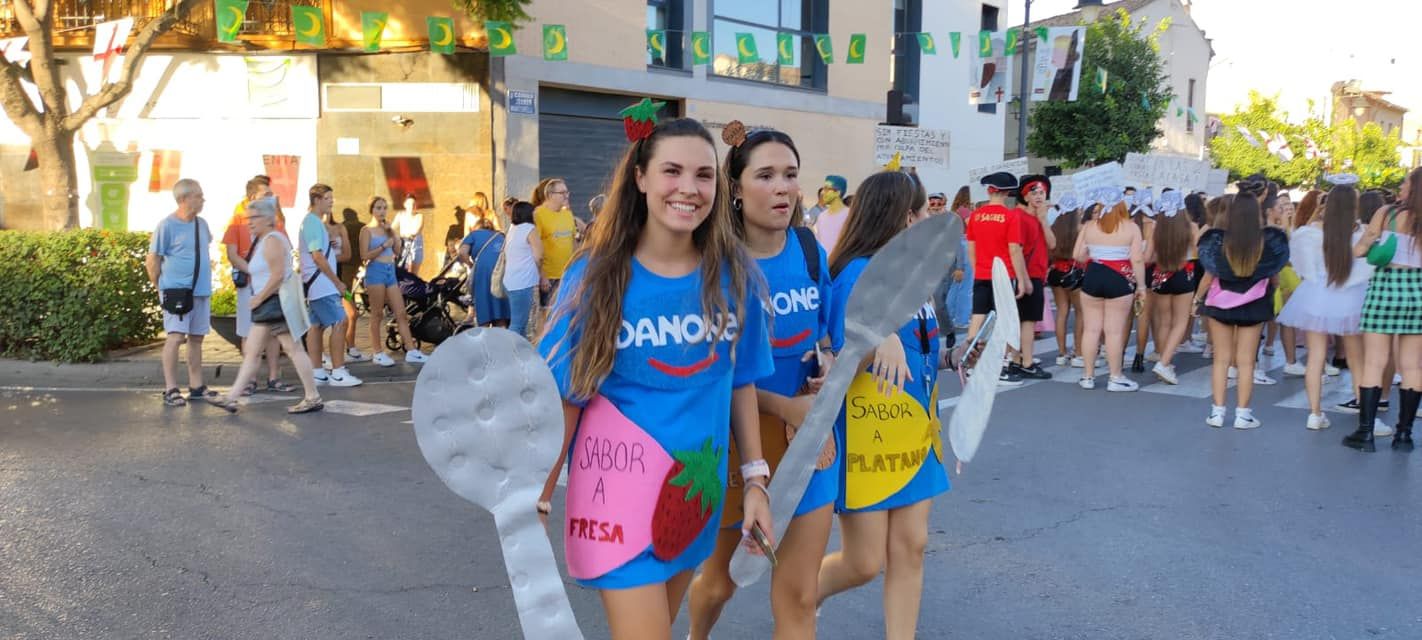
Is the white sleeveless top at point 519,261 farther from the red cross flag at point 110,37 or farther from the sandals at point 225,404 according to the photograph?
the red cross flag at point 110,37

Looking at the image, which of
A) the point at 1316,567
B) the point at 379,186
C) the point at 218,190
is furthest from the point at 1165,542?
the point at 218,190

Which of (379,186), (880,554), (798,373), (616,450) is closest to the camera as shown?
(616,450)

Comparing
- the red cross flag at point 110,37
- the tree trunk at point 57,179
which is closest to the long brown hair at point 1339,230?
the tree trunk at point 57,179

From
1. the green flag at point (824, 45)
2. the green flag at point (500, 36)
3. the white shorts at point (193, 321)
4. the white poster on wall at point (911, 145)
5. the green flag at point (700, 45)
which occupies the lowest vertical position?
the white shorts at point (193, 321)

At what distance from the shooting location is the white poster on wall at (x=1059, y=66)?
66.3 feet

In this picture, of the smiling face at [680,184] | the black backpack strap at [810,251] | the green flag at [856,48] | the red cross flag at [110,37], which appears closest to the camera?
the smiling face at [680,184]

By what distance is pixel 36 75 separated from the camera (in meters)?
12.6

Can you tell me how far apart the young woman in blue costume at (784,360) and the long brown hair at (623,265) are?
0.38m

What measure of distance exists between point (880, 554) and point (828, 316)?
2.42 ft

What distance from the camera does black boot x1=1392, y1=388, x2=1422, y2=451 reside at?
698cm

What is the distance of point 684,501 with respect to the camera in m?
2.37

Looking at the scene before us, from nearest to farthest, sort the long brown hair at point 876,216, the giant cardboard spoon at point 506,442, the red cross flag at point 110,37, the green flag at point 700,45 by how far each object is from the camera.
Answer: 1. the giant cardboard spoon at point 506,442
2. the long brown hair at point 876,216
3. the red cross flag at point 110,37
4. the green flag at point 700,45

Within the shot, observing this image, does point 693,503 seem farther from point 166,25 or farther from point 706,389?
point 166,25

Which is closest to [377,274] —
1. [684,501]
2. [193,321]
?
[193,321]
